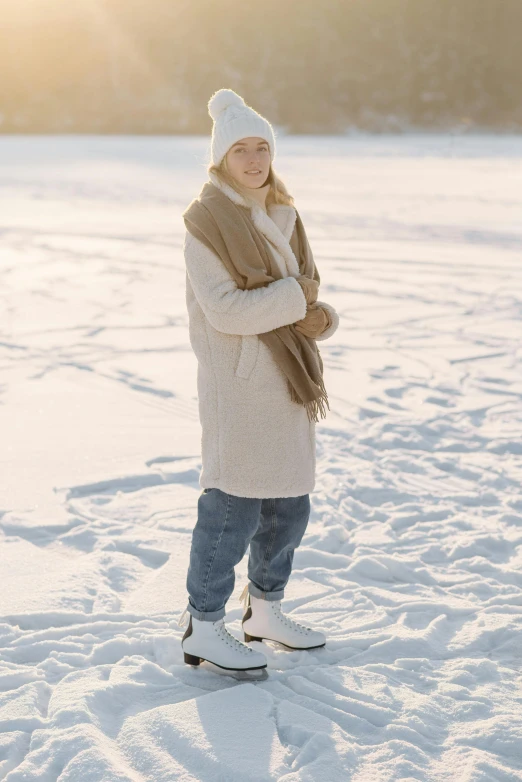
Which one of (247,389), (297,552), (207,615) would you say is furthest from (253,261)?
(297,552)

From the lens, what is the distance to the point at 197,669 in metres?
2.51

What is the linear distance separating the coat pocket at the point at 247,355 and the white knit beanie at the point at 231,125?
17.3 inches

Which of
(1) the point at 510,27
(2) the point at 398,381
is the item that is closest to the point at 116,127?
(1) the point at 510,27

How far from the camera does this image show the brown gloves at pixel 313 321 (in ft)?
7.64

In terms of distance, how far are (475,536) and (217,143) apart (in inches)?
70.3

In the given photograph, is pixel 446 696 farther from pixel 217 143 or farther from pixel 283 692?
pixel 217 143

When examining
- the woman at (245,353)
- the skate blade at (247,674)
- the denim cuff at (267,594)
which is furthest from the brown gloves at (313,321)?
the skate blade at (247,674)

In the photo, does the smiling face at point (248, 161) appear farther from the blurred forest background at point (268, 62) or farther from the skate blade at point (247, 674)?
the blurred forest background at point (268, 62)

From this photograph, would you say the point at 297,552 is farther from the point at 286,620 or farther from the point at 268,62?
the point at 268,62

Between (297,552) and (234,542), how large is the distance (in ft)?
3.16

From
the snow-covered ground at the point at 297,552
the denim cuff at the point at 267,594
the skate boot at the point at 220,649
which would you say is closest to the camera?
the snow-covered ground at the point at 297,552

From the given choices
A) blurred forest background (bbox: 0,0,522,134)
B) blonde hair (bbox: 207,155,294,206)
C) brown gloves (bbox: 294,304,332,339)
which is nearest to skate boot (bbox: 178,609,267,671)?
brown gloves (bbox: 294,304,332,339)

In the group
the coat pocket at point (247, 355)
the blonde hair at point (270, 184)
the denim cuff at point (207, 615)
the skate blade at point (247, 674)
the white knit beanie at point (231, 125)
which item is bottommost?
the skate blade at point (247, 674)

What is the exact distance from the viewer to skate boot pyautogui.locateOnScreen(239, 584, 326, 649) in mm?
2596
